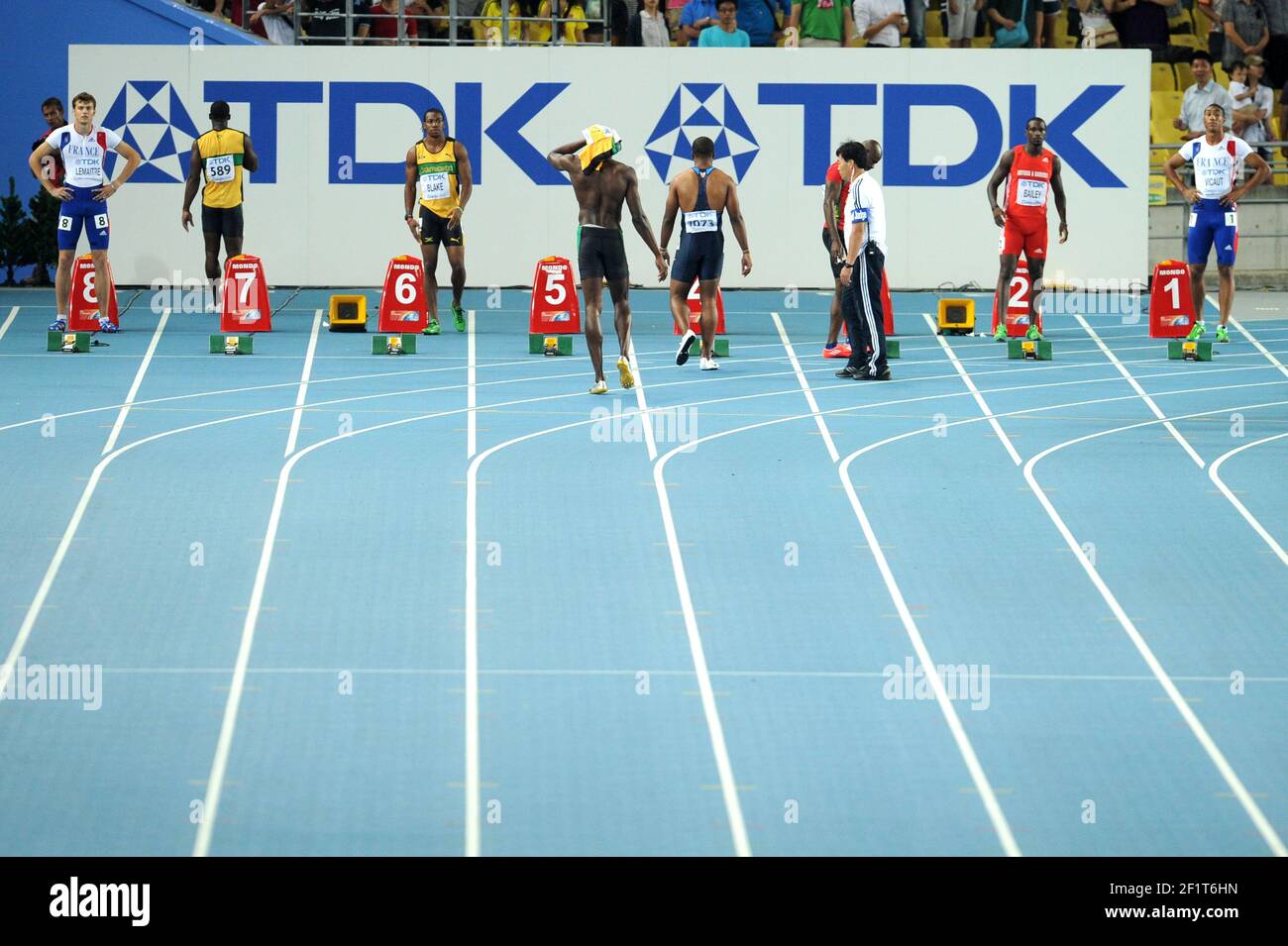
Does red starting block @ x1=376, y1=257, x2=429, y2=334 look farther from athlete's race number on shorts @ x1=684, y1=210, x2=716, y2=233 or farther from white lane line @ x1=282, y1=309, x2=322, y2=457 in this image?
athlete's race number on shorts @ x1=684, y1=210, x2=716, y2=233

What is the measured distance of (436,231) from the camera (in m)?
18.6

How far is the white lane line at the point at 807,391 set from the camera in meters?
13.2

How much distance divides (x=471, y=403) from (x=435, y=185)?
436cm

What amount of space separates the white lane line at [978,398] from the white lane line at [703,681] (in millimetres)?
2331

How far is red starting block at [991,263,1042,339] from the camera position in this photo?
18.9 meters

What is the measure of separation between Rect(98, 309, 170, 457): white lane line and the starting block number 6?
2.13m

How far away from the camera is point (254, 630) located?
9.44 metres

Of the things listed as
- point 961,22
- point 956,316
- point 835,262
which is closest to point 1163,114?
point 961,22

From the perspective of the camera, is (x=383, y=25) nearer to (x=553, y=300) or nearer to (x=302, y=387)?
(x=553, y=300)

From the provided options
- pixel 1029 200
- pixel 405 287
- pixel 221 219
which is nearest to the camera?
pixel 1029 200

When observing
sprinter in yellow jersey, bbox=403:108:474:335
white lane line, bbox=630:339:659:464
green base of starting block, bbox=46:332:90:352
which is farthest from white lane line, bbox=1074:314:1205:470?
green base of starting block, bbox=46:332:90:352

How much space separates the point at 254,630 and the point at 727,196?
8135 mm

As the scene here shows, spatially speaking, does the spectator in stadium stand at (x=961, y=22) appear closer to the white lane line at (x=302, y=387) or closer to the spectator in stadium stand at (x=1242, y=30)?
the spectator in stadium stand at (x=1242, y=30)
